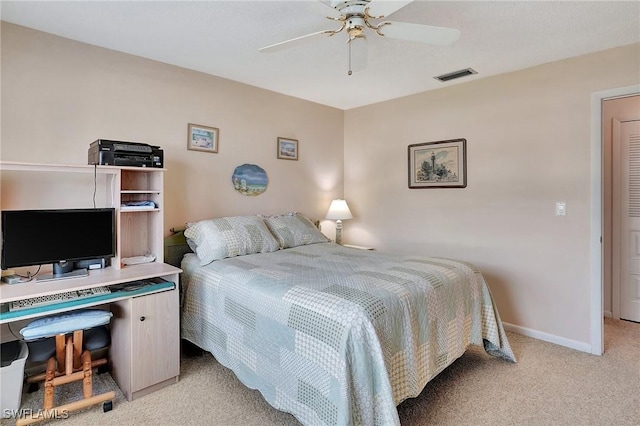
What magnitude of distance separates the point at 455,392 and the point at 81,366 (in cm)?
241

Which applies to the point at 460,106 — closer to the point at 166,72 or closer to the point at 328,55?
the point at 328,55

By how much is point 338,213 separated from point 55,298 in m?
2.79

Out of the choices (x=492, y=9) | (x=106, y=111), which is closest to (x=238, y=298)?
(x=106, y=111)

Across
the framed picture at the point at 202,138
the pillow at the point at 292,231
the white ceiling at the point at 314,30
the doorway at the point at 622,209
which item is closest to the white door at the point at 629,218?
the doorway at the point at 622,209

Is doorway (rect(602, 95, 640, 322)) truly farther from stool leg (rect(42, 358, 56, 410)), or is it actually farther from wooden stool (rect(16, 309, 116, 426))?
stool leg (rect(42, 358, 56, 410))

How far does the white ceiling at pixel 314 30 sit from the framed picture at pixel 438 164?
66 cm

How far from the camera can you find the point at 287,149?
154 inches

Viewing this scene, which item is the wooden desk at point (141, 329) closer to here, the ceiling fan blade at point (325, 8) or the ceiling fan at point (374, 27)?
the ceiling fan at point (374, 27)

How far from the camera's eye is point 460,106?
3.47 m

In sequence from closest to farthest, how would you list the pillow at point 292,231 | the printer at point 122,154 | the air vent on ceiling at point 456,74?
the printer at point 122,154 < the air vent on ceiling at point 456,74 < the pillow at point 292,231

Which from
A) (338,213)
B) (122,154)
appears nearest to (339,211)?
(338,213)

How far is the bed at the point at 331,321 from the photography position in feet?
5.16

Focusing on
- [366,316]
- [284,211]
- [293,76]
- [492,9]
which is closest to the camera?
[366,316]

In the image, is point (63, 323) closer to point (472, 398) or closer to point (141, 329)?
point (141, 329)
